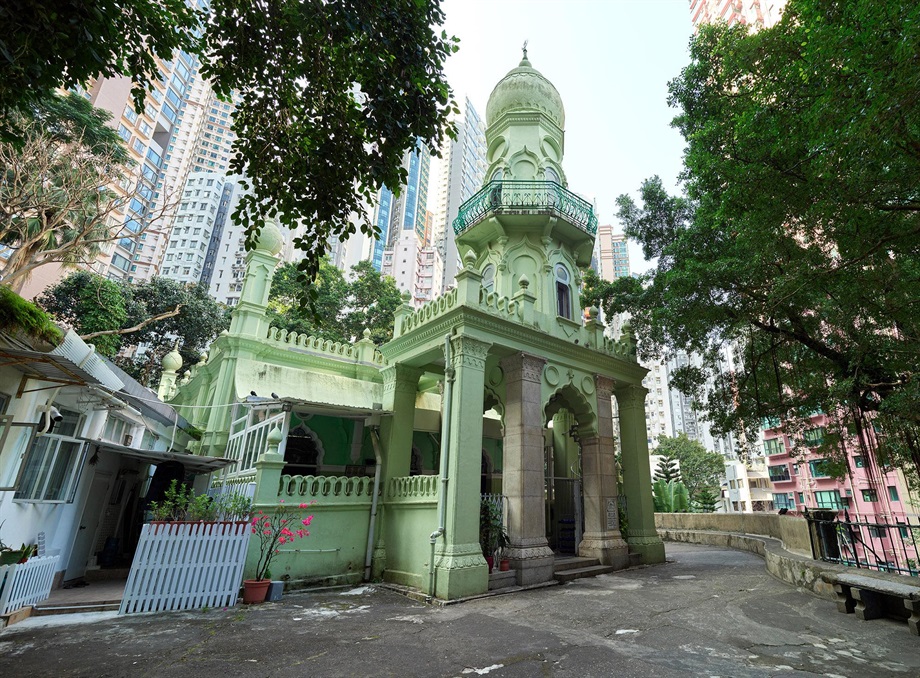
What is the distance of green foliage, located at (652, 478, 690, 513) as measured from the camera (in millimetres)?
25656

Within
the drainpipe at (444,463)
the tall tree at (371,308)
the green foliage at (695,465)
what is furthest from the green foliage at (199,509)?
the green foliage at (695,465)

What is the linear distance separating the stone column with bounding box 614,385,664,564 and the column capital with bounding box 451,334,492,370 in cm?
627

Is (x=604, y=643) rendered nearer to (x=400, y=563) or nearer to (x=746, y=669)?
(x=746, y=669)

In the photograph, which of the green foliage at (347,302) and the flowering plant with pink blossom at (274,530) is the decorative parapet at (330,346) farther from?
the green foliage at (347,302)

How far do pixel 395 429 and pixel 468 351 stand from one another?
315cm

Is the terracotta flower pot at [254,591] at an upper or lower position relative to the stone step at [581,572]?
lower

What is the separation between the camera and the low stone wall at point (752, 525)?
1098 cm

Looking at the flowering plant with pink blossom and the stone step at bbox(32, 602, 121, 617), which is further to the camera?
the flowering plant with pink blossom

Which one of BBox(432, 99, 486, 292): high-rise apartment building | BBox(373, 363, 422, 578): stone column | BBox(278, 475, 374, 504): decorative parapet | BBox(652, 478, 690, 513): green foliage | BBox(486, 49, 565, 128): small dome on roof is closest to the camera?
BBox(278, 475, 374, 504): decorative parapet

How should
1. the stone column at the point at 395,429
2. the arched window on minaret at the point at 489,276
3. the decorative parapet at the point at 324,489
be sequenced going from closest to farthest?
the decorative parapet at the point at 324,489 → the stone column at the point at 395,429 → the arched window on minaret at the point at 489,276

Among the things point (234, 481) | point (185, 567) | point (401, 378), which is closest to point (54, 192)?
point (234, 481)

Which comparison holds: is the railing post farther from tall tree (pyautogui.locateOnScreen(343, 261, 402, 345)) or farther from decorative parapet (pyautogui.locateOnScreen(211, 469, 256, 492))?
tall tree (pyautogui.locateOnScreen(343, 261, 402, 345))

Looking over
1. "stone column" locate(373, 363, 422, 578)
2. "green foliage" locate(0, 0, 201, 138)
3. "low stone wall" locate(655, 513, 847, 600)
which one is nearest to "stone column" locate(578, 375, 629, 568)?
"low stone wall" locate(655, 513, 847, 600)

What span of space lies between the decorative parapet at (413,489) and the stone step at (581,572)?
139 inches
